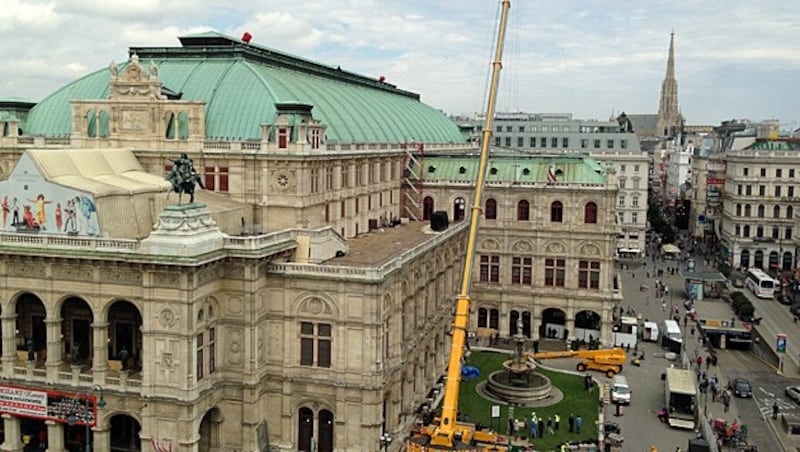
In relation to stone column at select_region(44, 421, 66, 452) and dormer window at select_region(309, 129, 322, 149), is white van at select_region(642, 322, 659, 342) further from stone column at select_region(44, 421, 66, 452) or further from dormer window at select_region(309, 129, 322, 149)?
stone column at select_region(44, 421, 66, 452)

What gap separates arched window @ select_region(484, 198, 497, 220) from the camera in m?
92.6

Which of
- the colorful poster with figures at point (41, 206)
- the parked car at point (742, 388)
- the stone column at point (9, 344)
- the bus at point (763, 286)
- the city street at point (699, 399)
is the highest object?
the colorful poster with figures at point (41, 206)

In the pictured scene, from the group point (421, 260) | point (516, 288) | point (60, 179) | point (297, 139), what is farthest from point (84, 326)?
point (516, 288)

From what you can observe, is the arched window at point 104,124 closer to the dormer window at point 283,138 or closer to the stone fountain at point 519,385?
the dormer window at point 283,138

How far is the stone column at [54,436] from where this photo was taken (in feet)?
180

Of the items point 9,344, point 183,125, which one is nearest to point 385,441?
point 9,344

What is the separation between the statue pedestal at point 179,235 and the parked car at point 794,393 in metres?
55.0

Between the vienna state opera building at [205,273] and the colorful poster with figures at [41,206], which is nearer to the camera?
the vienna state opera building at [205,273]

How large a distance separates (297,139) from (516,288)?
1540 inches

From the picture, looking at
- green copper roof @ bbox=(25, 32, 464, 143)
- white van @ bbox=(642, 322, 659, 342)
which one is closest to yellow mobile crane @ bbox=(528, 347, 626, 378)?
white van @ bbox=(642, 322, 659, 342)

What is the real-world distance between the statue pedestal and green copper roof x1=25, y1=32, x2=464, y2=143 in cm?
1568

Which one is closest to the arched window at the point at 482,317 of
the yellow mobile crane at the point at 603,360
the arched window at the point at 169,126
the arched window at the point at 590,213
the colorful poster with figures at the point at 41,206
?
the yellow mobile crane at the point at 603,360

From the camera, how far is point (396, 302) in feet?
193

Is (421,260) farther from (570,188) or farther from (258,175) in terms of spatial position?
(570,188)
